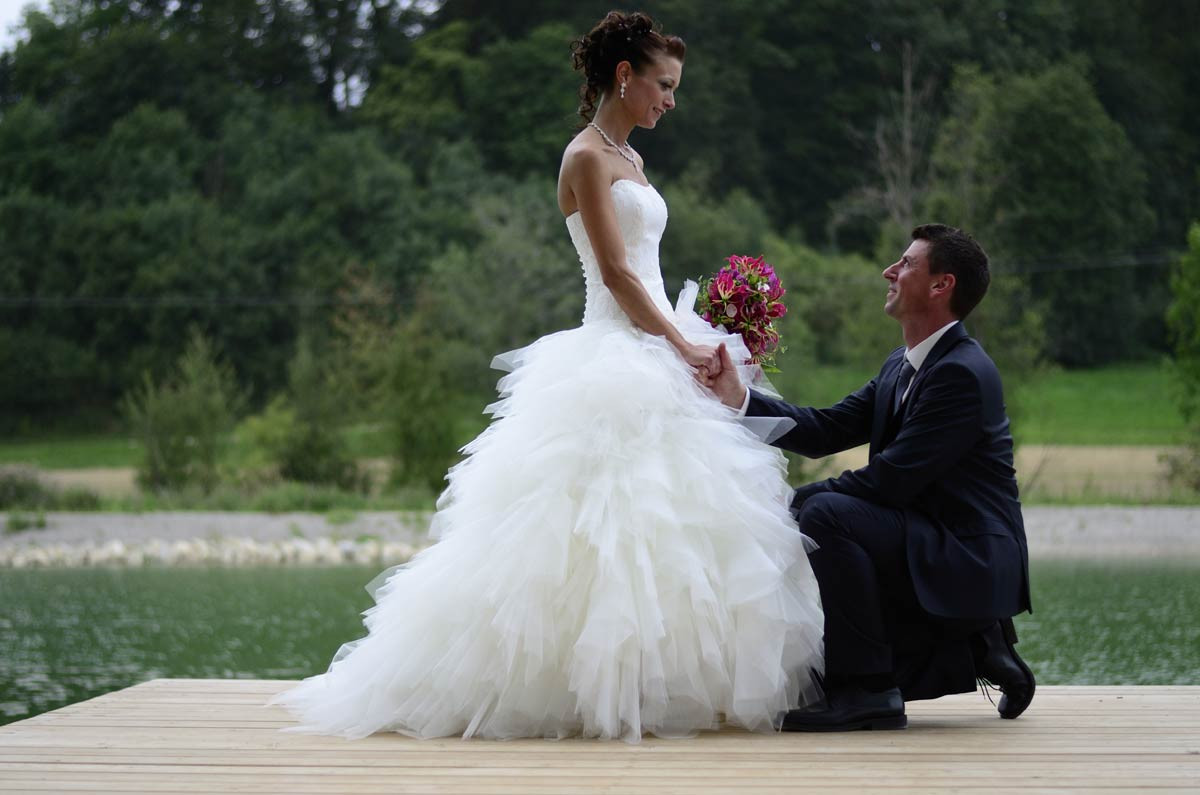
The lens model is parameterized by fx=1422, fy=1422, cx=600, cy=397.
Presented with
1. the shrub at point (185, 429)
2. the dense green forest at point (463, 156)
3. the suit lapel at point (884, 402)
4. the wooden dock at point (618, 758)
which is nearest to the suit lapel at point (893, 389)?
the suit lapel at point (884, 402)

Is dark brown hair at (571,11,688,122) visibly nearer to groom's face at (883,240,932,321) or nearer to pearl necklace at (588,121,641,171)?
pearl necklace at (588,121,641,171)

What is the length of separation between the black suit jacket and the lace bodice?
0.70 meters

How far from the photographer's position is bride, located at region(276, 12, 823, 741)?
3395 millimetres

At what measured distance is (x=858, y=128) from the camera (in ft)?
106

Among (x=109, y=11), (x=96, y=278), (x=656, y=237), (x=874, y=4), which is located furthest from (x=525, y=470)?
(x=109, y=11)

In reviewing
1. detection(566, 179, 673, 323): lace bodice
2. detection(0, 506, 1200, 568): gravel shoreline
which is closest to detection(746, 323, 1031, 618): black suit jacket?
detection(566, 179, 673, 323): lace bodice

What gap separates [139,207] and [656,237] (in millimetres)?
28902

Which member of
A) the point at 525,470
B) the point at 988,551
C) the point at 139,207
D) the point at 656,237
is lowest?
the point at 988,551

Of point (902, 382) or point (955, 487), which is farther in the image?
point (902, 382)

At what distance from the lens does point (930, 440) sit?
3.53m

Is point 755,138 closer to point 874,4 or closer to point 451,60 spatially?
point 874,4

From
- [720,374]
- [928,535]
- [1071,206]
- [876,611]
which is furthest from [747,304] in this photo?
[1071,206]

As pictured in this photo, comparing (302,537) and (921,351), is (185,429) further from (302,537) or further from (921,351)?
(921,351)

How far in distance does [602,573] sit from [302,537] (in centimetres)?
1217
